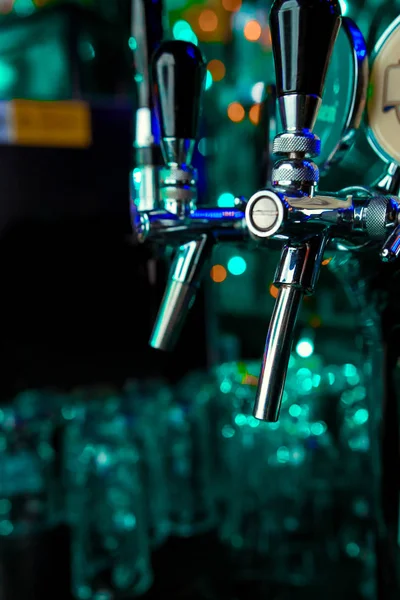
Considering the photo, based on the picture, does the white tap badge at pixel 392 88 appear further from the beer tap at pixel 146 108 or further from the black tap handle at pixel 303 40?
the beer tap at pixel 146 108

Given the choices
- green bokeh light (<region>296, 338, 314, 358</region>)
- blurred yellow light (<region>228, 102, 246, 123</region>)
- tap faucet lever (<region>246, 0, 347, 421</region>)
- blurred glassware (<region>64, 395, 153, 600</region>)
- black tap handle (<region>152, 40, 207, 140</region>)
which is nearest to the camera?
tap faucet lever (<region>246, 0, 347, 421</region>)

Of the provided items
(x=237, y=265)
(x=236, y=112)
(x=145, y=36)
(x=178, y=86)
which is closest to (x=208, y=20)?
(x=236, y=112)

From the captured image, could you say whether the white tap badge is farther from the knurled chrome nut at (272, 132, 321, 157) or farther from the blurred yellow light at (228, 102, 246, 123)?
the blurred yellow light at (228, 102, 246, 123)

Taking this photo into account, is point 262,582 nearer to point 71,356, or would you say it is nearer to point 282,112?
point 71,356

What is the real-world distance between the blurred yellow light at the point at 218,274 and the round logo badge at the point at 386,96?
2.12 ft

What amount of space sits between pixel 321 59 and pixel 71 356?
2.60 feet

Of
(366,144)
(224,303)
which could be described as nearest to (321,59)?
(366,144)

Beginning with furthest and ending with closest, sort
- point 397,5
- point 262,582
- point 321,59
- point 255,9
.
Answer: point 255,9
point 262,582
point 397,5
point 321,59

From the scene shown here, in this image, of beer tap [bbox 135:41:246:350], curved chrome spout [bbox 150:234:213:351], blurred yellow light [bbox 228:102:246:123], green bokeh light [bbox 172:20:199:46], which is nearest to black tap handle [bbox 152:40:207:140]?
beer tap [bbox 135:41:246:350]

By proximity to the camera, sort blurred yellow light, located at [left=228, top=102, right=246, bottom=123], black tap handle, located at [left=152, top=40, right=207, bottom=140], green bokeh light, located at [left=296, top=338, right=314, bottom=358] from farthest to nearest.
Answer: blurred yellow light, located at [left=228, top=102, right=246, bottom=123] → green bokeh light, located at [left=296, top=338, right=314, bottom=358] → black tap handle, located at [left=152, top=40, right=207, bottom=140]

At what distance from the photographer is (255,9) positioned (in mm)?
1081

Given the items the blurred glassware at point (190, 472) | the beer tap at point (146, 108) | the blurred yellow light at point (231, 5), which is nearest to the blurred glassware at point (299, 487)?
the blurred glassware at point (190, 472)

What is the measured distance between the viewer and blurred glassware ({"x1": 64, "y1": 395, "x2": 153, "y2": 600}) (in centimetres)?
83

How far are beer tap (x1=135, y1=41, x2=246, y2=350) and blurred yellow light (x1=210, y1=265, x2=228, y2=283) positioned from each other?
1.96 ft
